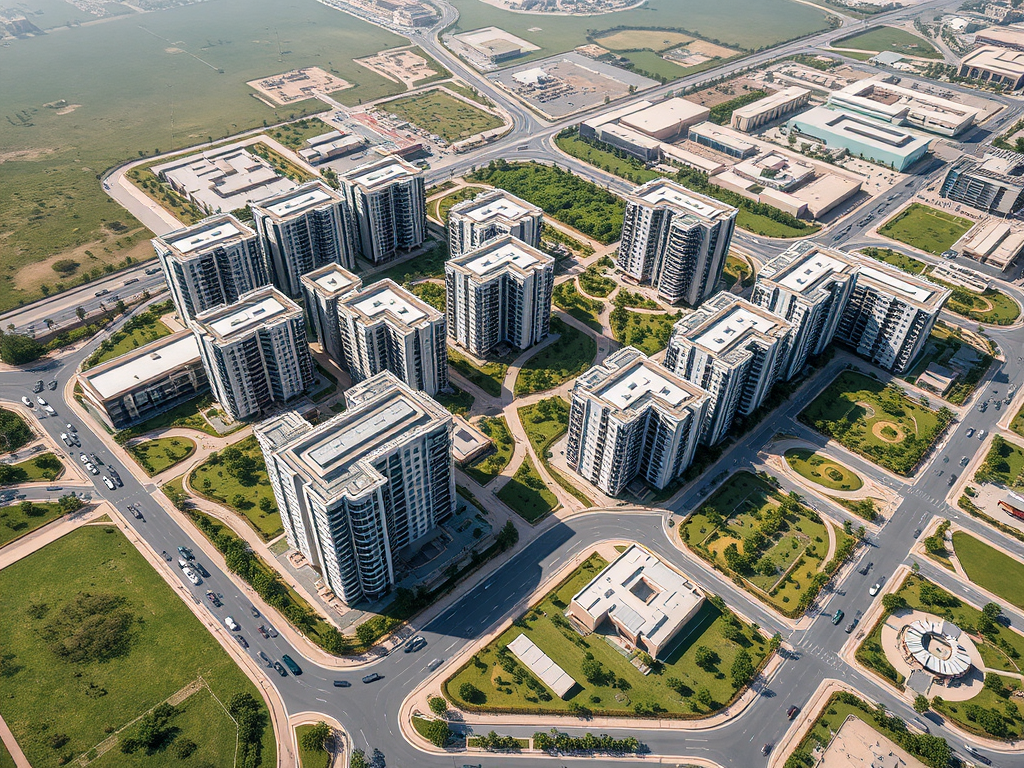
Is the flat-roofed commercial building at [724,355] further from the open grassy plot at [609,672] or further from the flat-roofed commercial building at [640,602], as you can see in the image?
the open grassy plot at [609,672]

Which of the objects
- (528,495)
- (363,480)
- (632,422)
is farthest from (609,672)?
(363,480)

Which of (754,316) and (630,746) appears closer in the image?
(630,746)

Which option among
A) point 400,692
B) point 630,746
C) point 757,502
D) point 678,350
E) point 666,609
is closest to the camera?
point 630,746

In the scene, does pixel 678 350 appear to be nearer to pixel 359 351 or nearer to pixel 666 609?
pixel 666 609

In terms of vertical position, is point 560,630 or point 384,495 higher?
point 384,495

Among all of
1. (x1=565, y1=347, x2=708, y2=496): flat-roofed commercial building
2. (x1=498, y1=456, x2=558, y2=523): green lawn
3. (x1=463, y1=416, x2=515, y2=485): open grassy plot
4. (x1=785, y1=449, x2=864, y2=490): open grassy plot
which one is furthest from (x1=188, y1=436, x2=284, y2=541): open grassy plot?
(x1=785, y1=449, x2=864, y2=490): open grassy plot

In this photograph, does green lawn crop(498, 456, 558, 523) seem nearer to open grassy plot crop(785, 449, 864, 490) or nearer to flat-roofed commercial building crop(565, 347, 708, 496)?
flat-roofed commercial building crop(565, 347, 708, 496)

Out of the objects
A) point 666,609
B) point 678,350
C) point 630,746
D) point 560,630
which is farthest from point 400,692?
point 678,350
